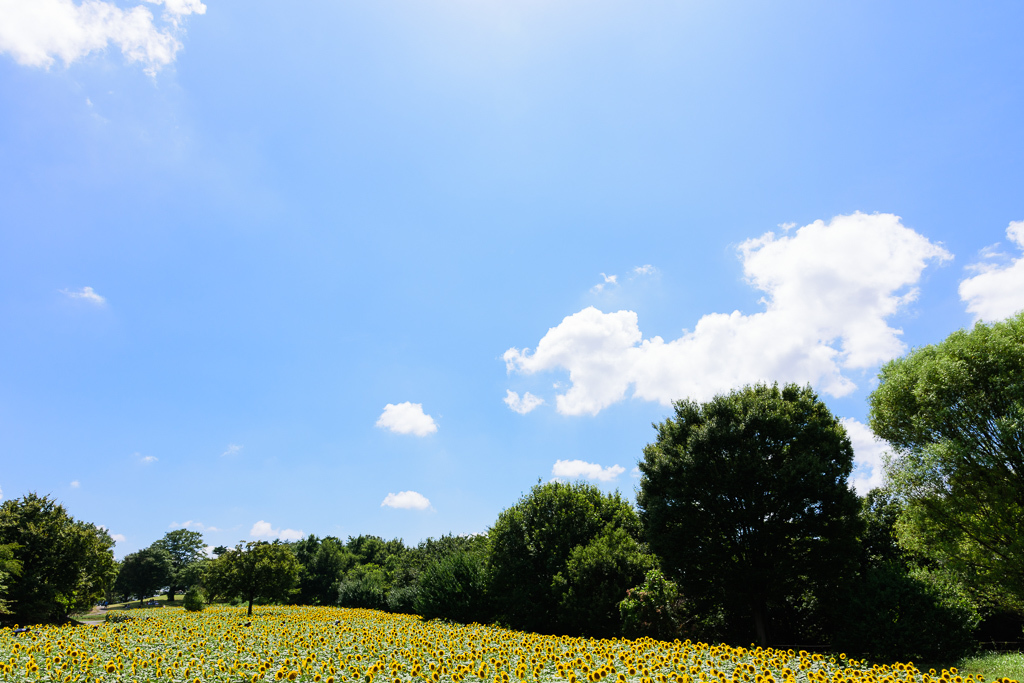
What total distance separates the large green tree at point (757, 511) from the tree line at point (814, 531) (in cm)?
6

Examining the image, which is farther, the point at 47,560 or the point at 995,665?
the point at 47,560

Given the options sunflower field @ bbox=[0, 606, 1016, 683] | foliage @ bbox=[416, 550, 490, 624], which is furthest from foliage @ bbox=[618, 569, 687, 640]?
foliage @ bbox=[416, 550, 490, 624]

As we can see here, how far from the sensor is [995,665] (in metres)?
13.6

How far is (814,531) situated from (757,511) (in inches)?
95.0

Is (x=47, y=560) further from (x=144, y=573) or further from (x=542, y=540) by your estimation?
(x=144, y=573)

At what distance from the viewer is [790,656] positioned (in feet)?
37.0

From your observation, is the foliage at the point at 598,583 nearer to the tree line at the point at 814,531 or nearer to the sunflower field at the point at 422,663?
the tree line at the point at 814,531

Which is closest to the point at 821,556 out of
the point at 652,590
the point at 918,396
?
the point at 652,590

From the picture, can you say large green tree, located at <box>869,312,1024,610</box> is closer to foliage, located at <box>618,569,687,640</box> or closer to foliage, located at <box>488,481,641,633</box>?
foliage, located at <box>618,569,687,640</box>

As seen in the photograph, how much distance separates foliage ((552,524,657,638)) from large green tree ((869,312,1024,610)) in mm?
12369

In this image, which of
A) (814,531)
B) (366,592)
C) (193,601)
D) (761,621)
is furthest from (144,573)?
(814,531)

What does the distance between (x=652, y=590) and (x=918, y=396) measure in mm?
14744

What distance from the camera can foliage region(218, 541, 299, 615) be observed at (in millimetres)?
39156

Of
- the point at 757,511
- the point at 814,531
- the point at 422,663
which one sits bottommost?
the point at 422,663
